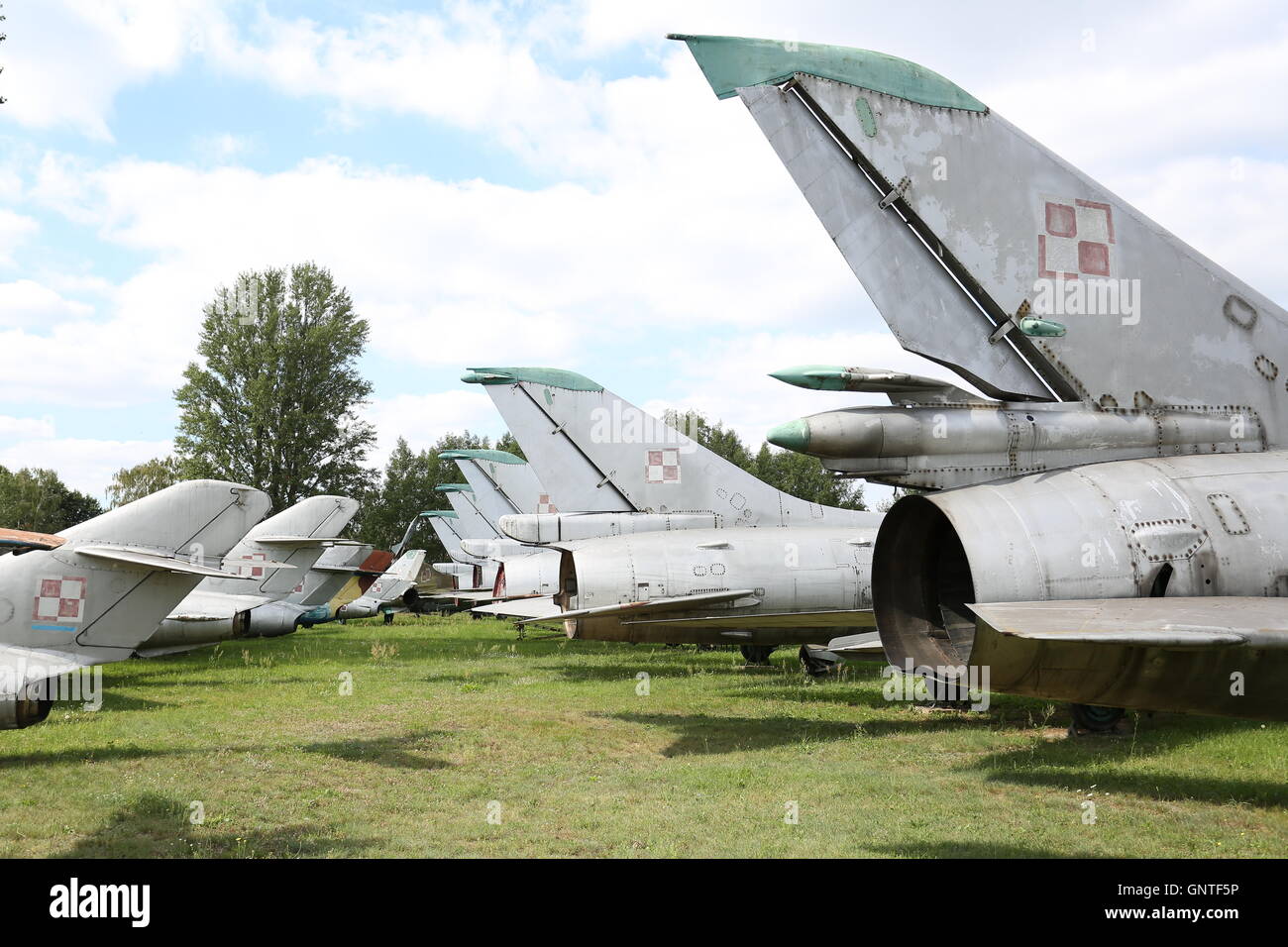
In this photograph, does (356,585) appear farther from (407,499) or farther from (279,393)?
(407,499)

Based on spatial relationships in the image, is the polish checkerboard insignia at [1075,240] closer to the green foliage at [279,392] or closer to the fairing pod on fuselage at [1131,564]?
the fairing pod on fuselage at [1131,564]

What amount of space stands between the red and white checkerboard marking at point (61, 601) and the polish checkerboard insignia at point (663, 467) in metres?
9.29

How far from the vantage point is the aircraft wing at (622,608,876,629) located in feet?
44.5

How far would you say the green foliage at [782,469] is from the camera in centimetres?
7062

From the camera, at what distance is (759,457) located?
76.9 metres

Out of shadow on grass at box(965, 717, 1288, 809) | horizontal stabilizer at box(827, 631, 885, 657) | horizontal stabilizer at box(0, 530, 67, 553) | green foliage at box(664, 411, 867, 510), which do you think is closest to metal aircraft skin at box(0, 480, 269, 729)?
horizontal stabilizer at box(0, 530, 67, 553)

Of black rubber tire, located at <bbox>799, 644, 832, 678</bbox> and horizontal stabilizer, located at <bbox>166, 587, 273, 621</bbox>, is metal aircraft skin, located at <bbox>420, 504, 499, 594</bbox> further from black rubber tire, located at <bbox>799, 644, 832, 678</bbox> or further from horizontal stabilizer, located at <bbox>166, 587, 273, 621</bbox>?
black rubber tire, located at <bbox>799, 644, 832, 678</bbox>

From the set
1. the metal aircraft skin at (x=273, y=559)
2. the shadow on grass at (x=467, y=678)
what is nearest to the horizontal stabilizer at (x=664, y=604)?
the shadow on grass at (x=467, y=678)

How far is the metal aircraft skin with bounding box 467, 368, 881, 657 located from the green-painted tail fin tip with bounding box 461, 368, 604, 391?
3 centimetres

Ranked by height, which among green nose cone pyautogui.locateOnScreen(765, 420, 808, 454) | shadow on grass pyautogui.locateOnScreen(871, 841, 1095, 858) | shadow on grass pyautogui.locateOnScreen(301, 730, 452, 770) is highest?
green nose cone pyautogui.locateOnScreen(765, 420, 808, 454)

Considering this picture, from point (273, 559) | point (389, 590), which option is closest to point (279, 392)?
point (389, 590)

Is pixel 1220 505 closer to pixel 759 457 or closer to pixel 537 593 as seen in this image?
pixel 537 593

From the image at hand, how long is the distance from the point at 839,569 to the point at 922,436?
7679 millimetres

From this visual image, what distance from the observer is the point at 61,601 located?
9.99 meters
